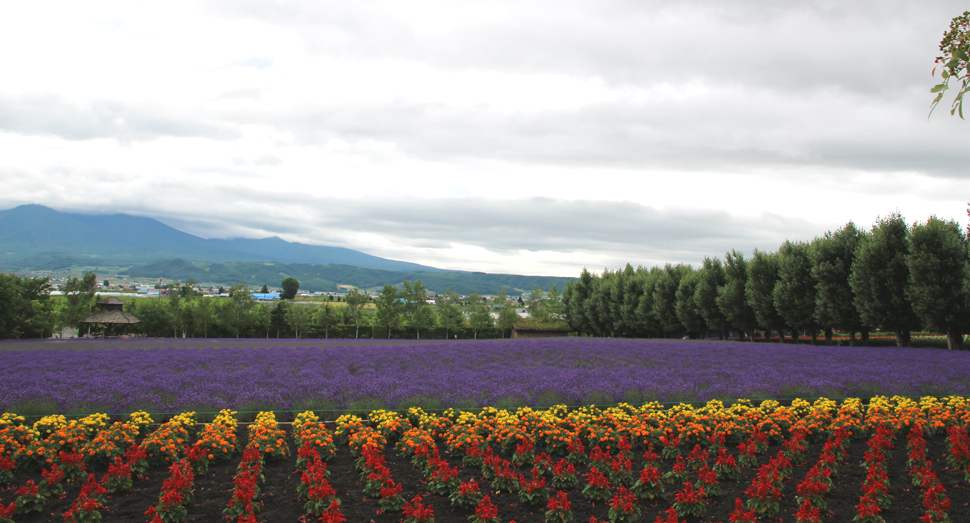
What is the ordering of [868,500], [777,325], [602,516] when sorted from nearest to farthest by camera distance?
[868,500]
[602,516]
[777,325]

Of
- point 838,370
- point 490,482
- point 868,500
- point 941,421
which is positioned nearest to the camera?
point 868,500

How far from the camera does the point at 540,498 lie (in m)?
7.45

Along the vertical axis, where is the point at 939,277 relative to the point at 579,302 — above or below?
above

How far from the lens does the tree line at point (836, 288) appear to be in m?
28.9

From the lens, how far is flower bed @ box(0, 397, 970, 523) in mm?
6977

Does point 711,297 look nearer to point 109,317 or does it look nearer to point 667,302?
point 667,302

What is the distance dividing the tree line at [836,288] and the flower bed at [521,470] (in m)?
23.6

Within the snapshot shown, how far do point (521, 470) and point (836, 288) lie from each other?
117ft

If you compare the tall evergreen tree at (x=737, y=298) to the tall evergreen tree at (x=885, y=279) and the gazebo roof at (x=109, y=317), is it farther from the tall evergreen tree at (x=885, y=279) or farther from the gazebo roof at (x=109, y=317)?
the gazebo roof at (x=109, y=317)

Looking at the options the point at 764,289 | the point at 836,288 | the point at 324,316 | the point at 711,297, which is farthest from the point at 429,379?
the point at 324,316

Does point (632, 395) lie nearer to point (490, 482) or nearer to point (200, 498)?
point (490, 482)

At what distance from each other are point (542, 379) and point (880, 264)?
27.5 meters

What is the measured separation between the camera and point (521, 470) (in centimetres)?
910

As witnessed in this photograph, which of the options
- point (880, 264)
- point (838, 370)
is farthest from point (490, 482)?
point (880, 264)
